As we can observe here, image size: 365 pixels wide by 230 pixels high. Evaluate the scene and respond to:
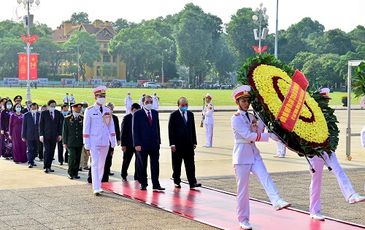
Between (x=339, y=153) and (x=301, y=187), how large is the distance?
714 cm

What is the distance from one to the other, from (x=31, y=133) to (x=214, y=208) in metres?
7.42

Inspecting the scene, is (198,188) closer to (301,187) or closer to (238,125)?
(301,187)

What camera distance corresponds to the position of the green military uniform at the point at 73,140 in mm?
13789

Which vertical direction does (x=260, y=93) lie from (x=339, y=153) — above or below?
above

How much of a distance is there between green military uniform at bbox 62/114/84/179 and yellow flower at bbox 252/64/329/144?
6033 mm

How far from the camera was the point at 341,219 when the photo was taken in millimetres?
9633

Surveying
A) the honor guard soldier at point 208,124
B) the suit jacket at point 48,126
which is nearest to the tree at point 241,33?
the honor guard soldier at point 208,124

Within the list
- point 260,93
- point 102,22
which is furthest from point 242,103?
point 102,22

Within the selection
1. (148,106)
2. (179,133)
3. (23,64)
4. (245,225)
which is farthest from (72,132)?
(23,64)

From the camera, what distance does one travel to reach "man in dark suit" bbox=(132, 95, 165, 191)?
12.1 metres

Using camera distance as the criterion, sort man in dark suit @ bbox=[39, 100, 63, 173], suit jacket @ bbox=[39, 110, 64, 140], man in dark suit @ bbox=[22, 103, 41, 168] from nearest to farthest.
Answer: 1. man in dark suit @ bbox=[39, 100, 63, 173]
2. suit jacket @ bbox=[39, 110, 64, 140]
3. man in dark suit @ bbox=[22, 103, 41, 168]

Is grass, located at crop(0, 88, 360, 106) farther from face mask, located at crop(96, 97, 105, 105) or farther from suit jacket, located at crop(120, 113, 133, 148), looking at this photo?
face mask, located at crop(96, 97, 105, 105)

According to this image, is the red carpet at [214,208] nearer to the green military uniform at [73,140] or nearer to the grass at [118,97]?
the green military uniform at [73,140]

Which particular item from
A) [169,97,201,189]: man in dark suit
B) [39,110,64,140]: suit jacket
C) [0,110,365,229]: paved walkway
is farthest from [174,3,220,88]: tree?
[169,97,201,189]: man in dark suit
